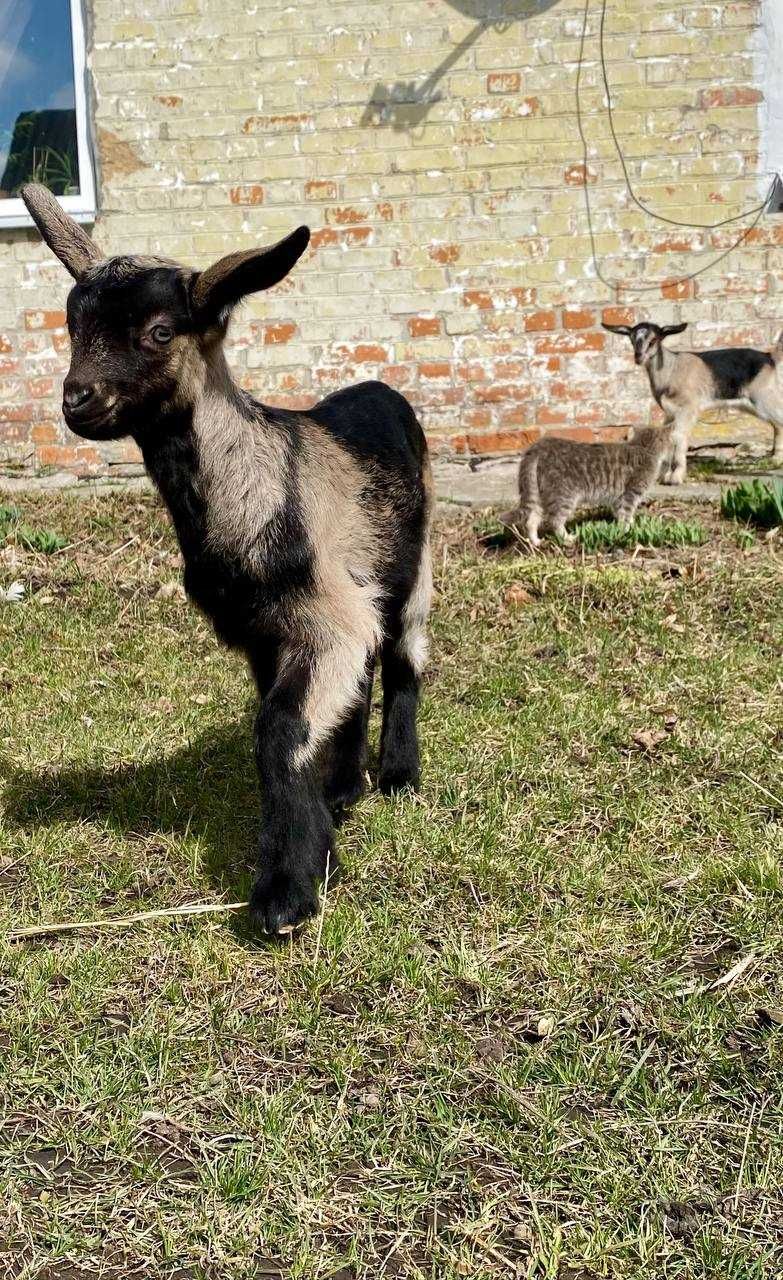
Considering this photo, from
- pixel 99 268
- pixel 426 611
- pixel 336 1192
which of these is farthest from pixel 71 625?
pixel 336 1192

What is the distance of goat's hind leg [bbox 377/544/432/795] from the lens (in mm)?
4109

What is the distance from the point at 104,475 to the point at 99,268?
18.7ft

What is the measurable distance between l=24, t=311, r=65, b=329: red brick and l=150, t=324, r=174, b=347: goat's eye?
585cm

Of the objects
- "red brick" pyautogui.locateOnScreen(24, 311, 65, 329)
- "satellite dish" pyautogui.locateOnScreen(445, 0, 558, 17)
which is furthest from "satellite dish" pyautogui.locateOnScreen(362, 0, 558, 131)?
"red brick" pyautogui.locateOnScreen(24, 311, 65, 329)

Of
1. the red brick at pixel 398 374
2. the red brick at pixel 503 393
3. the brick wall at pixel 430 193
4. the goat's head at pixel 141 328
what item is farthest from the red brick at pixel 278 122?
the goat's head at pixel 141 328

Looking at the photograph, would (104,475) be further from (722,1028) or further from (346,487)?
(722,1028)

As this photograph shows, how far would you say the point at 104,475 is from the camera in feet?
28.8

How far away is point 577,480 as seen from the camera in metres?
7.19

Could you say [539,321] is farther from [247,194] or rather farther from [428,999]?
[428,999]

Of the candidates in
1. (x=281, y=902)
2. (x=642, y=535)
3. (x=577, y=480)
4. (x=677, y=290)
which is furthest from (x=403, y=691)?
(x=677, y=290)

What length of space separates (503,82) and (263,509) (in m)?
6.07

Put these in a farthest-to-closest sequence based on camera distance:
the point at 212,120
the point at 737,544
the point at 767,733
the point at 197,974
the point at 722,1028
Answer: the point at 212,120 < the point at 737,544 < the point at 767,733 < the point at 197,974 < the point at 722,1028

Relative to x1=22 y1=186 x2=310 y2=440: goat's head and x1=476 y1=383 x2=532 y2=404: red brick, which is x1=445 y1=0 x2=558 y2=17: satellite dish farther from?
x1=22 y1=186 x2=310 y2=440: goat's head

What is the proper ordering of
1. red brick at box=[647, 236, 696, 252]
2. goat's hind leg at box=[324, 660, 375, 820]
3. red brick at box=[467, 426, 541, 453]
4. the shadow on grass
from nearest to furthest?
the shadow on grass, goat's hind leg at box=[324, 660, 375, 820], red brick at box=[647, 236, 696, 252], red brick at box=[467, 426, 541, 453]
